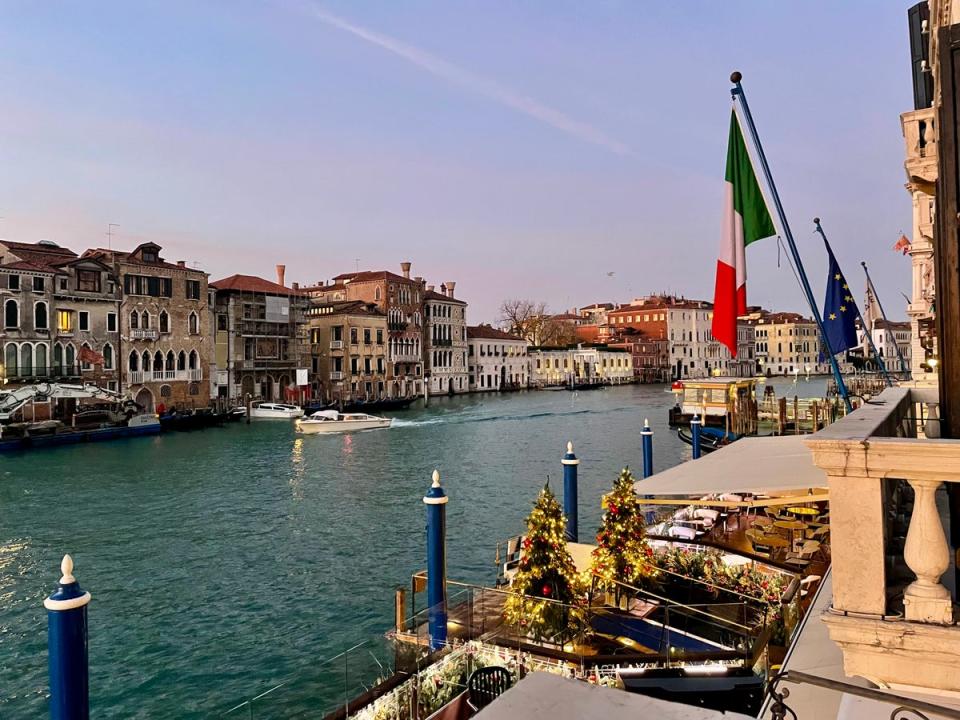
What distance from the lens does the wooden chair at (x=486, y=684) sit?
568 centimetres

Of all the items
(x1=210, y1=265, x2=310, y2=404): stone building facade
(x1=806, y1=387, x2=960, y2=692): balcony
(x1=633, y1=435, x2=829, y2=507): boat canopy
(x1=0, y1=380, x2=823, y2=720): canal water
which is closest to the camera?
(x1=806, y1=387, x2=960, y2=692): balcony

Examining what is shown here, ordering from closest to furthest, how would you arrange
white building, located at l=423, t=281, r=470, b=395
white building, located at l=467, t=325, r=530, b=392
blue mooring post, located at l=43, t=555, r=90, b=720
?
blue mooring post, located at l=43, t=555, r=90, b=720 < white building, located at l=423, t=281, r=470, b=395 < white building, located at l=467, t=325, r=530, b=392

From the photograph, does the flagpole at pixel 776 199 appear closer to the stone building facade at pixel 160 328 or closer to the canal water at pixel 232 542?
the canal water at pixel 232 542

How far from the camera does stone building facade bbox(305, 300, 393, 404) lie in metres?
49.7

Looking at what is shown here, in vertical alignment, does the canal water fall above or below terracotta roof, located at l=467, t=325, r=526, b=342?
below

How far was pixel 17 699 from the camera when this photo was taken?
7676 mm

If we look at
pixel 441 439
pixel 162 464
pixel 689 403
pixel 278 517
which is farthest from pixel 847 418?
pixel 689 403

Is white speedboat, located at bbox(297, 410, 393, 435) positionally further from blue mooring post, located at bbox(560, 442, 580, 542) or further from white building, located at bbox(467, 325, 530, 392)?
white building, located at bbox(467, 325, 530, 392)

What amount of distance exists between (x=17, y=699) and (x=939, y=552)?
352 inches

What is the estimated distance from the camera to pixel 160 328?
37875 mm

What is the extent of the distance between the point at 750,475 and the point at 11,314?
34229mm

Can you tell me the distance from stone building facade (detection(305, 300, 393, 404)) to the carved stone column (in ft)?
155

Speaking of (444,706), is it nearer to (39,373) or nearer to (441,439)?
(441,439)

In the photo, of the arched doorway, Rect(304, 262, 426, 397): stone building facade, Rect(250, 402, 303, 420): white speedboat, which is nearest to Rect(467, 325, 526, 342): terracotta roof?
Rect(304, 262, 426, 397): stone building facade
